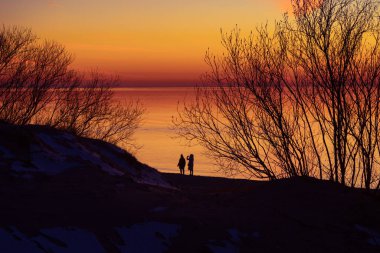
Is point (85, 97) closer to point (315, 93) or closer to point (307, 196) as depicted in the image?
point (315, 93)

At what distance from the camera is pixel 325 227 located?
8.62 m

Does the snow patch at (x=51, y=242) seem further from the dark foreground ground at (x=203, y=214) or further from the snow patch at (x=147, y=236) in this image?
the snow patch at (x=147, y=236)

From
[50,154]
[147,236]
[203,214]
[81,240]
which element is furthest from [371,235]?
[50,154]

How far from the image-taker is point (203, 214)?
8.29m

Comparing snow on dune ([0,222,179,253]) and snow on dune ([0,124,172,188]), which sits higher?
snow on dune ([0,124,172,188])

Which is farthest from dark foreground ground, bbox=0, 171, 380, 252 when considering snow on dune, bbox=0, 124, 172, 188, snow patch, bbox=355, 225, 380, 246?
snow on dune, bbox=0, 124, 172, 188

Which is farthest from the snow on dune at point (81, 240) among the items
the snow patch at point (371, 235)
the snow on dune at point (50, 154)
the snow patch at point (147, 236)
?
the snow patch at point (371, 235)

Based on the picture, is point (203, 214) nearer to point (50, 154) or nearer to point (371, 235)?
point (371, 235)

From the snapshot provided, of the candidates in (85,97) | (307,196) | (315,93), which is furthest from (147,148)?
(307,196)

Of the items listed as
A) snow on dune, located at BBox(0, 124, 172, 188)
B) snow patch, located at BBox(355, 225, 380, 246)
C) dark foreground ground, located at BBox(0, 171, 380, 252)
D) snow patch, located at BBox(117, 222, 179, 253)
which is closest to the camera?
snow patch, located at BBox(117, 222, 179, 253)

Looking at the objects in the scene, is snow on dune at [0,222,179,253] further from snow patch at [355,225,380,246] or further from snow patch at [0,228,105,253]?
snow patch at [355,225,380,246]

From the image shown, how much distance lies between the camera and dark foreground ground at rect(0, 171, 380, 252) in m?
7.29

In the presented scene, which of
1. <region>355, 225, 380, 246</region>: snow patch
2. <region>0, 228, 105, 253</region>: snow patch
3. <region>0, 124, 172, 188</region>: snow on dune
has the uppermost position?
<region>0, 124, 172, 188</region>: snow on dune

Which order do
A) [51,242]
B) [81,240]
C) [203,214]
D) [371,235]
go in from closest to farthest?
[51,242], [81,240], [203,214], [371,235]
